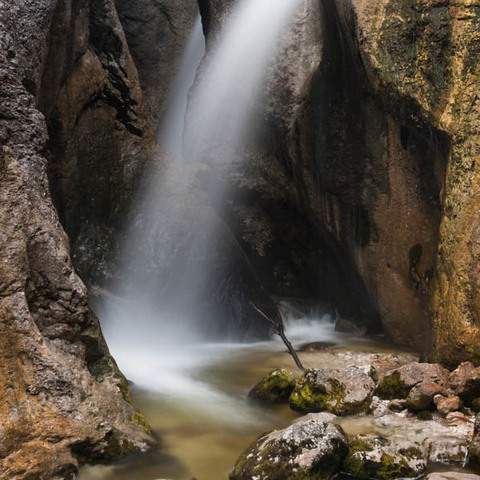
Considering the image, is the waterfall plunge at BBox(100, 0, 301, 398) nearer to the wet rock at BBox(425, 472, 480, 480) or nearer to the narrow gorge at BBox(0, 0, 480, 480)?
the narrow gorge at BBox(0, 0, 480, 480)

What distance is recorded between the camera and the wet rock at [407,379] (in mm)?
5312

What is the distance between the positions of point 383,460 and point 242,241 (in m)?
7.26

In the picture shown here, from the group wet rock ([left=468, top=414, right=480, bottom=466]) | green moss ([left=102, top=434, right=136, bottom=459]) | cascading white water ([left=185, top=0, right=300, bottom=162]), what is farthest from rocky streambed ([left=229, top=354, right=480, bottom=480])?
cascading white water ([left=185, top=0, right=300, bottom=162])

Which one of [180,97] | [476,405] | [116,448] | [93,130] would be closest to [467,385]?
[476,405]

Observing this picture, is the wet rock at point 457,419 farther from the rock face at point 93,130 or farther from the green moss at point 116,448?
the rock face at point 93,130

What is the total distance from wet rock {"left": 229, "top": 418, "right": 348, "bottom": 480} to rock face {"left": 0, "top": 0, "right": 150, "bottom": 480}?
966mm

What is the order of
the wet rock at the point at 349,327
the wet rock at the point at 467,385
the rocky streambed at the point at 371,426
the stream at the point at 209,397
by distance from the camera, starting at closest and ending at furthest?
the rocky streambed at the point at 371,426 → the stream at the point at 209,397 → the wet rock at the point at 467,385 → the wet rock at the point at 349,327

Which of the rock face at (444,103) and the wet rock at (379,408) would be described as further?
the rock face at (444,103)

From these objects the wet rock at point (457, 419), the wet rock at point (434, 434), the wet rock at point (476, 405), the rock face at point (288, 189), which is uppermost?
the rock face at point (288, 189)

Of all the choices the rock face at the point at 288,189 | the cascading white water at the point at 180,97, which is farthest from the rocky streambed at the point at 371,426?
the cascading white water at the point at 180,97

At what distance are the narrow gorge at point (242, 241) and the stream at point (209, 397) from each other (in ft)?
0.10

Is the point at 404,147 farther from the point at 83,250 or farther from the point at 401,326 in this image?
the point at 83,250

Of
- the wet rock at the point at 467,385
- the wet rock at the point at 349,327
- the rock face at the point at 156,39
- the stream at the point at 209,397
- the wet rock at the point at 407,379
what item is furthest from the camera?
the rock face at the point at 156,39

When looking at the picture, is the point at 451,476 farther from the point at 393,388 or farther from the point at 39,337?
the point at 39,337
